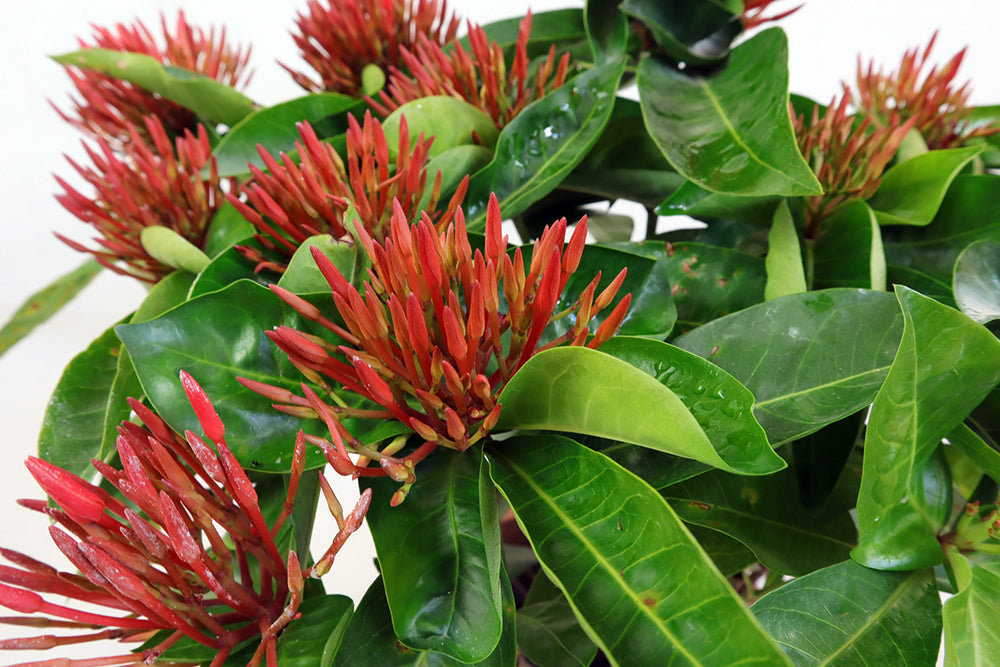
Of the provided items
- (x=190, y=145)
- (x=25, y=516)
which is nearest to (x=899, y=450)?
(x=190, y=145)

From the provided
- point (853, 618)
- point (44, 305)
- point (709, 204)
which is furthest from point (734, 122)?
point (44, 305)

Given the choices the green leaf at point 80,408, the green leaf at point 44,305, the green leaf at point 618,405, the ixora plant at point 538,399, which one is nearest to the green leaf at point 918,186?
the ixora plant at point 538,399

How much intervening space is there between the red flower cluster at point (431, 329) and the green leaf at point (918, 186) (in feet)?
0.76

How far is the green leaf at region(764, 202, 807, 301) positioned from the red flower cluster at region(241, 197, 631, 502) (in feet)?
0.39

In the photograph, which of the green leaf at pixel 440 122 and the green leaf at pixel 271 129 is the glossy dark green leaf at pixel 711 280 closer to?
the green leaf at pixel 440 122

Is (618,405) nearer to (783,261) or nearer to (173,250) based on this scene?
(783,261)

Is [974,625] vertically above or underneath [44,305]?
underneath

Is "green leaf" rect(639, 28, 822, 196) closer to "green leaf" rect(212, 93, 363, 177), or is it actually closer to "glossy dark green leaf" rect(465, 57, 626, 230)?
"glossy dark green leaf" rect(465, 57, 626, 230)

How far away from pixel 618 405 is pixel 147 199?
33 cm

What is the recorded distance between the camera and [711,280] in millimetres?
415

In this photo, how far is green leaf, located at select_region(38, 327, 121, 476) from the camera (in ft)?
1.38

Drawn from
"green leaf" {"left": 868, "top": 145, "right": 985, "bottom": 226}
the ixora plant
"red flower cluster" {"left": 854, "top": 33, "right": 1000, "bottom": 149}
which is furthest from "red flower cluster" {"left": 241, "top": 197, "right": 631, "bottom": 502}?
"red flower cluster" {"left": 854, "top": 33, "right": 1000, "bottom": 149}

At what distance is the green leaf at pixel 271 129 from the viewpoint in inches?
19.1

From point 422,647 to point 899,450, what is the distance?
0.20 m
